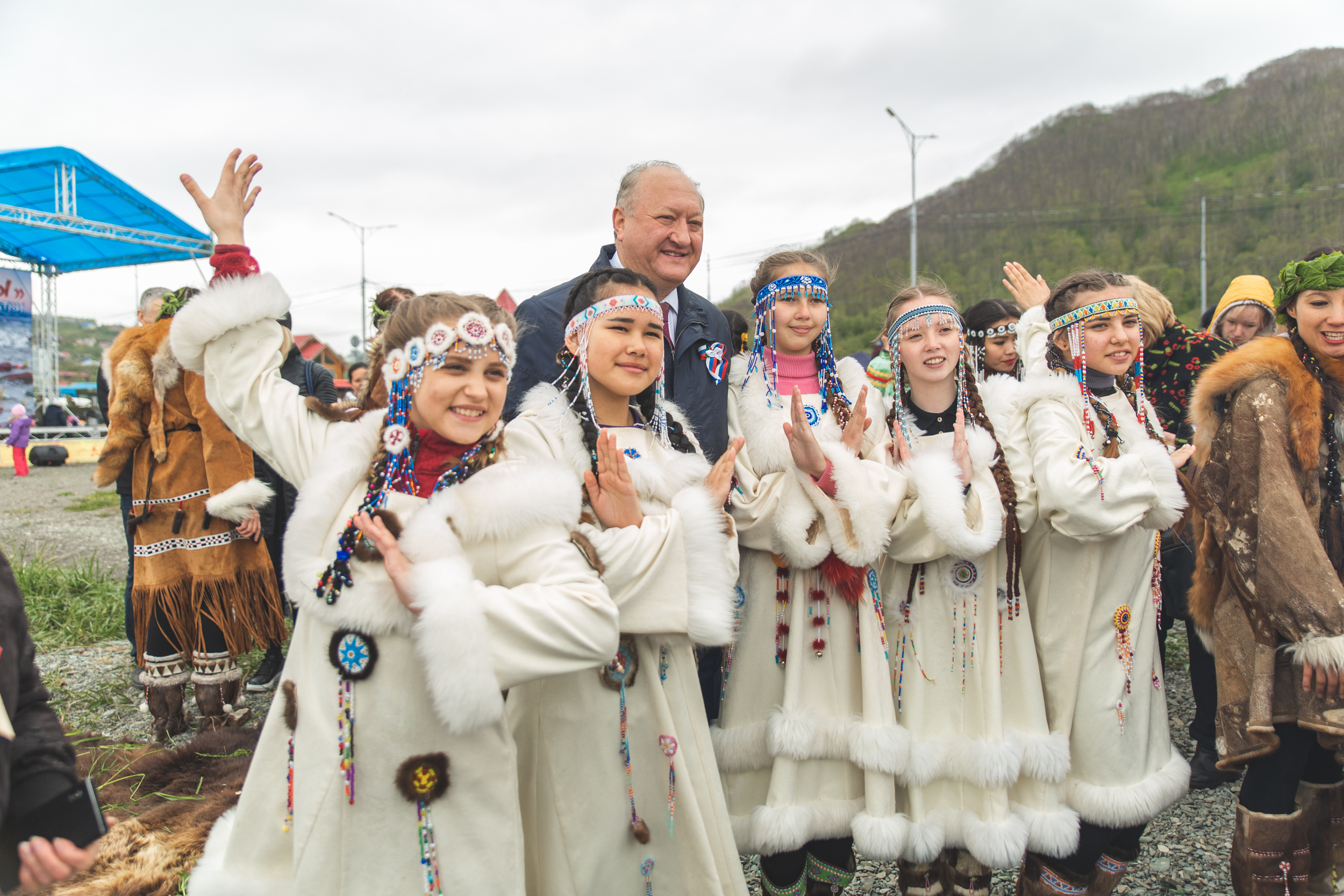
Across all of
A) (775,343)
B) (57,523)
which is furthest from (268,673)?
(57,523)

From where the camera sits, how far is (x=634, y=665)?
7.03 ft

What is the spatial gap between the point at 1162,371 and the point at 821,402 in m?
2.16

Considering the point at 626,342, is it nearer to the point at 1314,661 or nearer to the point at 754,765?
the point at 754,765

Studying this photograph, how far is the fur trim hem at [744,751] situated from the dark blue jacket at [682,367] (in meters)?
0.92

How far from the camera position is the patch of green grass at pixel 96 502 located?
1182 centimetres

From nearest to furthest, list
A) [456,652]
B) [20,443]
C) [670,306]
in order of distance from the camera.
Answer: [456,652]
[670,306]
[20,443]

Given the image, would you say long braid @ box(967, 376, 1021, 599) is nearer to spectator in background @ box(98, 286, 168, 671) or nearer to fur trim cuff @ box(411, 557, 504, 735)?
fur trim cuff @ box(411, 557, 504, 735)

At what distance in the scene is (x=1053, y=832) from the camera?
2.48 meters

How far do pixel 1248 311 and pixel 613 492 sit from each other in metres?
4.39

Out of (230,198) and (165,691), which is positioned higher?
(230,198)

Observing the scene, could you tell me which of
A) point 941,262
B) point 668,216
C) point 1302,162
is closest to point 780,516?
point 668,216

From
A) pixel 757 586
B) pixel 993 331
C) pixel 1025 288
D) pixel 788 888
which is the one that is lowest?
pixel 788 888

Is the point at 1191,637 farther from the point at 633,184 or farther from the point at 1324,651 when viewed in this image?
the point at 633,184

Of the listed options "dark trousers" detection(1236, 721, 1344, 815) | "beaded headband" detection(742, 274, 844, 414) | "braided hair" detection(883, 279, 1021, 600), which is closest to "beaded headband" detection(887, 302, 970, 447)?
"braided hair" detection(883, 279, 1021, 600)
